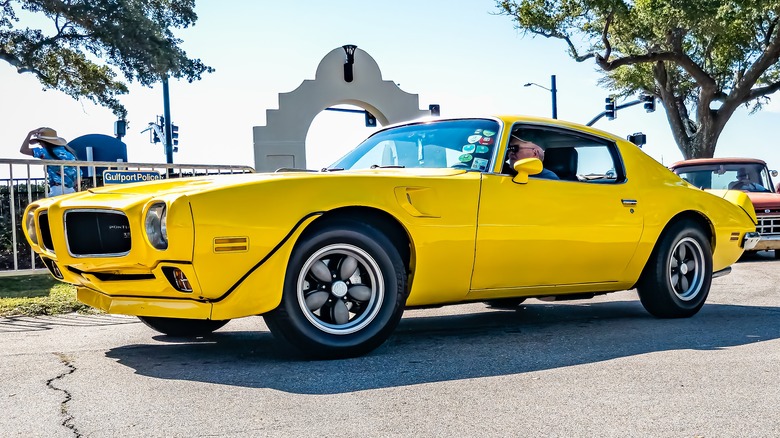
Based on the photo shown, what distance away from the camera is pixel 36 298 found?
7340 millimetres

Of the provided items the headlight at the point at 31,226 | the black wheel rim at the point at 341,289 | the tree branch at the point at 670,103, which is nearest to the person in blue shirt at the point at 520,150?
the black wheel rim at the point at 341,289

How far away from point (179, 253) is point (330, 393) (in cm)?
99

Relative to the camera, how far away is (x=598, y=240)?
5.52 meters

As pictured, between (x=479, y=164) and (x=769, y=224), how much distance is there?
348 inches

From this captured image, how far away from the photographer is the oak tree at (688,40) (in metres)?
23.6

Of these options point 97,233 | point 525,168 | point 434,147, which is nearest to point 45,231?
point 97,233

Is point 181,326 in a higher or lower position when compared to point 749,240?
lower

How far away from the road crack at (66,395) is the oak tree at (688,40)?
2215cm

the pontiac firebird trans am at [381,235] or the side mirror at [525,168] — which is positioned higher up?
the side mirror at [525,168]

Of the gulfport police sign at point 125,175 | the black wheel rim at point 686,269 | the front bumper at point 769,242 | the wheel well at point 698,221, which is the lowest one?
the front bumper at point 769,242

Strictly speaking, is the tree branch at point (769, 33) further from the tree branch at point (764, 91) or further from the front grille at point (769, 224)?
the front grille at point (769, 224)

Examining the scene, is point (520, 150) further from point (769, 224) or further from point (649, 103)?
point (649, 103)

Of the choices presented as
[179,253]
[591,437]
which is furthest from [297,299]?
[591,437]

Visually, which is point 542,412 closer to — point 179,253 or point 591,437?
point 591,437
